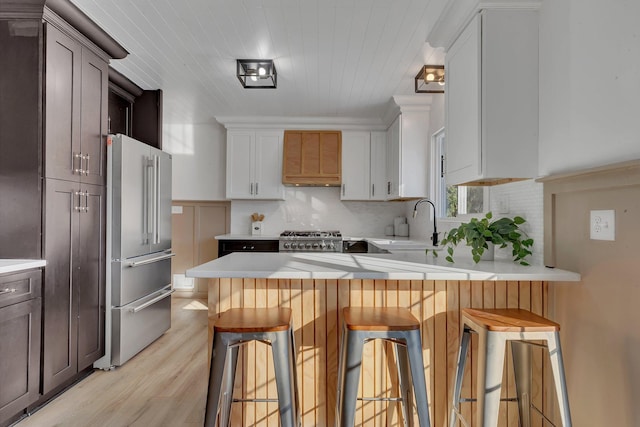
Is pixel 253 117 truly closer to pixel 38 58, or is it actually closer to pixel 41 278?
pixel 38 58

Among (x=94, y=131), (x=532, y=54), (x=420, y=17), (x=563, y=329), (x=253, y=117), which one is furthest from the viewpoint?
(x=253, y=117)

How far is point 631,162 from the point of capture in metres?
1.27

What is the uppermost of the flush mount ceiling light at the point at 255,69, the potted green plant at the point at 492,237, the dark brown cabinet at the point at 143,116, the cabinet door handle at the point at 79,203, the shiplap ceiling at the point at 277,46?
the shiplap ceiling at the point at 277,46

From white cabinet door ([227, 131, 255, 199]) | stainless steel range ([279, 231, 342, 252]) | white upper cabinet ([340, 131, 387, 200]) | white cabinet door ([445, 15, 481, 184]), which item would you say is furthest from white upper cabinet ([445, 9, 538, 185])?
white cabinet door ([227, 131, 255, 199])

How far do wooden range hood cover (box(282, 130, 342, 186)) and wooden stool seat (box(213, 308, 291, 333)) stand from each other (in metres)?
3.06

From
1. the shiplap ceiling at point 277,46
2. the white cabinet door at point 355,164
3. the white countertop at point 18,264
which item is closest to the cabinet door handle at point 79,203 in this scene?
the white countertop at point 18,264

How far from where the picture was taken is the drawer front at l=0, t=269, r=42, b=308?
6.31ft

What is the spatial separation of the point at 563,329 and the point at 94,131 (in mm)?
3100

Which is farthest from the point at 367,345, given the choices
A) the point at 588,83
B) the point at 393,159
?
the point at 393,159

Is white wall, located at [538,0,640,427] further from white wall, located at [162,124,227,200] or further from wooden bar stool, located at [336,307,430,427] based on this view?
white wall, located at [162,124,227,200]

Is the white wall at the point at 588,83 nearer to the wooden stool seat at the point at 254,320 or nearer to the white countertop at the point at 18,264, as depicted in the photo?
the wooden stool seat at the point at 254,320

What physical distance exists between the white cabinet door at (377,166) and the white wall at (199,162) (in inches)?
78.2

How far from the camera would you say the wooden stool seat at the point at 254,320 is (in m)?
1.46

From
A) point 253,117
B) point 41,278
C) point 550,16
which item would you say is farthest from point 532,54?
point 253,117
